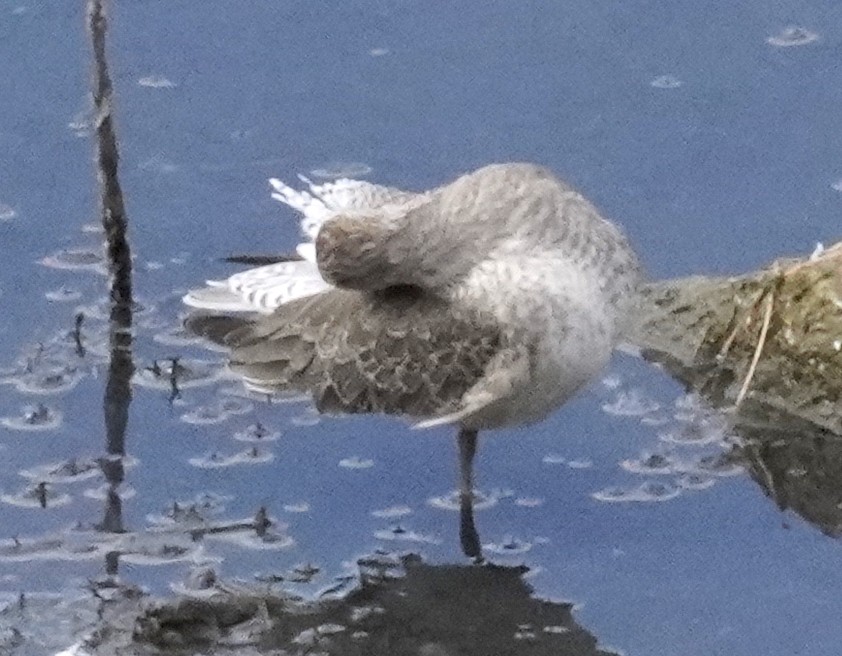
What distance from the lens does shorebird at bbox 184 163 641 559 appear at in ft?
18.9

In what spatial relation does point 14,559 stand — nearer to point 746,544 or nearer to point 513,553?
point 513,553

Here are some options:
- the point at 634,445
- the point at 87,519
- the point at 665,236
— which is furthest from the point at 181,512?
the point at 665,236

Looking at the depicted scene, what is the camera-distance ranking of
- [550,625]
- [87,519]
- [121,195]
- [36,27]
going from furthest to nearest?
[36,27], [121,195], [87,519], [550,625]

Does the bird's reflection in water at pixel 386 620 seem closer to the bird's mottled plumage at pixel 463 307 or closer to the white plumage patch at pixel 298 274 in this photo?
the bird's mottled plumage at pixel 463 307

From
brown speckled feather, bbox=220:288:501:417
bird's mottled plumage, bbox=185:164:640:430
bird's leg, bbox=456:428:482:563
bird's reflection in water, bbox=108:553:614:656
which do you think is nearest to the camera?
bird's reflection in water, bbox=108:553:614:656

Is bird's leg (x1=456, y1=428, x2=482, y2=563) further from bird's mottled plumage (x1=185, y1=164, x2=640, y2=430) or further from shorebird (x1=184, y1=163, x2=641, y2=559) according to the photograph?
bird's mottled plumage (x1=185, y1=164, x2=640, y2=430)

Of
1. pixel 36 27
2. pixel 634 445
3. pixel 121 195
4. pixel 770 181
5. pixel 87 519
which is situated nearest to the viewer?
pixel 87 519

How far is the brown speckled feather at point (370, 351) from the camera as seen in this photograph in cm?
588

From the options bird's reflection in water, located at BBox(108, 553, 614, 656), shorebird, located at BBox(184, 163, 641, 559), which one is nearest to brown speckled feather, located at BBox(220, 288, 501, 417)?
shorebird, located at BBox(184, 163, 641, 559)

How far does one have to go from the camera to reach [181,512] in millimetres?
6082

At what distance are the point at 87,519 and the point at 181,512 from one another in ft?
0.87

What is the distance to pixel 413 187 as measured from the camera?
25.1ft

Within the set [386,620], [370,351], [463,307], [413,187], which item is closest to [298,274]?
[370,351]

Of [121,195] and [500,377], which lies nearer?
[500,377]
